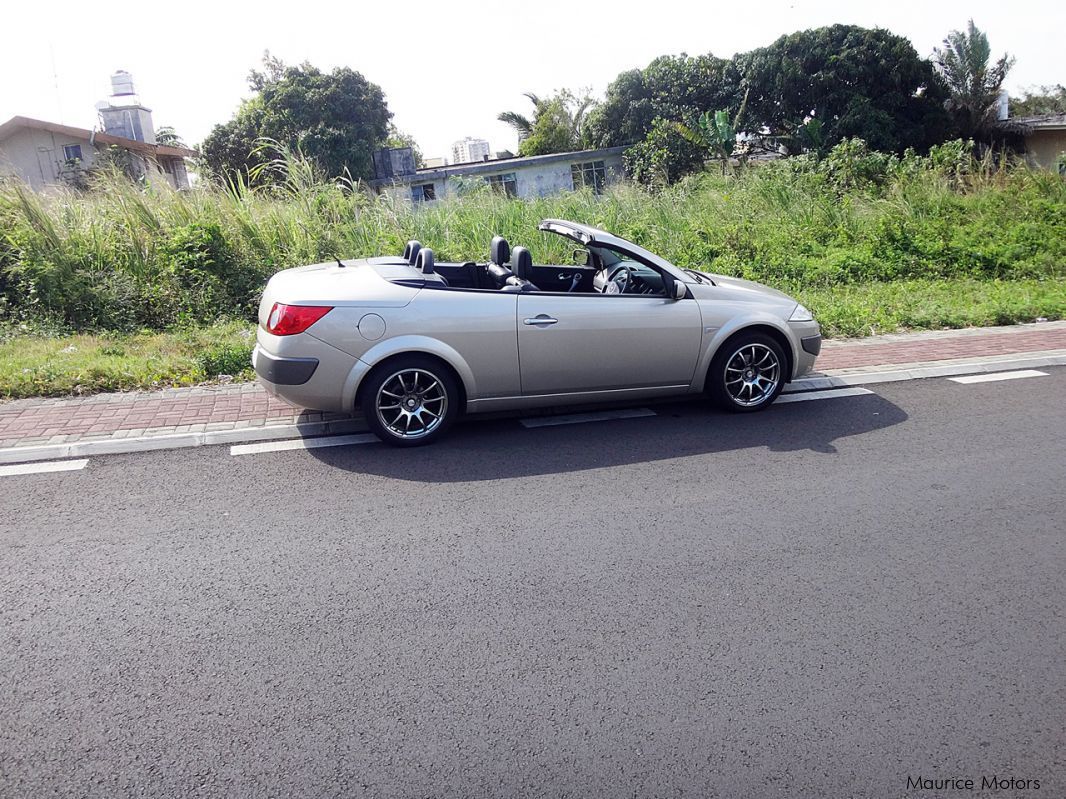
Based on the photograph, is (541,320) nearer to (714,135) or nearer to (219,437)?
(219,437)

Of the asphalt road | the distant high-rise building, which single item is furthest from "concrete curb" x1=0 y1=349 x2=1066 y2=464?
the distant high-rise building

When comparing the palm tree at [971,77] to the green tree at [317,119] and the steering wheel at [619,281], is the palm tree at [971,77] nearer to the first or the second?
the green tree at [317,119]

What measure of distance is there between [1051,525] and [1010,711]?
201 cm

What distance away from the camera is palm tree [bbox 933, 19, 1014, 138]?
122ft

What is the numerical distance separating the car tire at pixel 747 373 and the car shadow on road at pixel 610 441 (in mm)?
122

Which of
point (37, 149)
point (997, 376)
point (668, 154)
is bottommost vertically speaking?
point (997, 376)

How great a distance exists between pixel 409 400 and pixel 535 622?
8.70 ft

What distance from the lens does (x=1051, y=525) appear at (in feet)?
16.0

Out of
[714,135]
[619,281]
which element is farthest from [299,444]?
[714,135]

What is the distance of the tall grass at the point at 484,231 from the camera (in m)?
10.6

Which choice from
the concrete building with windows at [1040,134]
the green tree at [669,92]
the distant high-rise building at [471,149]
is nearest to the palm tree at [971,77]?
the concrete building with windows at [1040,134]

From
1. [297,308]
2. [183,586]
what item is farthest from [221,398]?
[183,586]

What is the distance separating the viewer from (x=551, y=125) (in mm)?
47125

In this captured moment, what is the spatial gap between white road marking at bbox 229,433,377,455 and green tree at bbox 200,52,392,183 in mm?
34611
